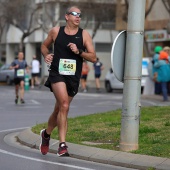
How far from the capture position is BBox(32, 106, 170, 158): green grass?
10.6 m

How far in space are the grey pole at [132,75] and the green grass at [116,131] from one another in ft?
0.89

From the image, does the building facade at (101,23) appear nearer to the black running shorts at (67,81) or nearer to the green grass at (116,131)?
the green grass at (116,131)

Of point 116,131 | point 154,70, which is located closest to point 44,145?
point 116,131

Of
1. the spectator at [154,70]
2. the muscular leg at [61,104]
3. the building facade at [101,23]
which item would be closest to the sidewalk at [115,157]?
the muscular leg at [61,104]

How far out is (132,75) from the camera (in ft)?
34.2

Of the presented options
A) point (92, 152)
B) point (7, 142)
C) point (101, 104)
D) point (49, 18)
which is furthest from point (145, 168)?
point (49, 18)

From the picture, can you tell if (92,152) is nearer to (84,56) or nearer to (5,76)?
(84,56)

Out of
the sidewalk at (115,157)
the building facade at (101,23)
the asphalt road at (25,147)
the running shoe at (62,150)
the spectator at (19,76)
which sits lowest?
the asphalt road at (25,147)

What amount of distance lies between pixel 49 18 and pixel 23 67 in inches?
1142

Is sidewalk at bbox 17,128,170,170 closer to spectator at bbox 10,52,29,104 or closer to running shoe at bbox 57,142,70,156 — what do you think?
running shoe at bbox 57,142,70,156

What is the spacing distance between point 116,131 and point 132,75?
2.26 metres

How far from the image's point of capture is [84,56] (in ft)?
32.9

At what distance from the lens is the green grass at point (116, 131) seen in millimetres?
10602

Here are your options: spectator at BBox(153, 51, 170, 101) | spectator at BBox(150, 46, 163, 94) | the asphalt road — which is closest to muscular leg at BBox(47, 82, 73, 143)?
the asphalt road
